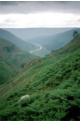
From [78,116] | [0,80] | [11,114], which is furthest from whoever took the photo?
[0,80]

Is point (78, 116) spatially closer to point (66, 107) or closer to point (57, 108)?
point (66, 107)

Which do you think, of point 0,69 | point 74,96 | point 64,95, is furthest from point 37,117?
point 0,69

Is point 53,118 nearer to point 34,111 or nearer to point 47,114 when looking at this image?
point 47,114

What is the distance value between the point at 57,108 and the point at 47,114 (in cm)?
74

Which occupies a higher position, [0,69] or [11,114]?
[11,114]

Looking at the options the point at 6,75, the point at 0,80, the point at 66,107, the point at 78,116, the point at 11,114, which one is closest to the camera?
the point at 78,116

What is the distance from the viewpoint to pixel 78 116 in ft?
18.5

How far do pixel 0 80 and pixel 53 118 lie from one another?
67420 mm

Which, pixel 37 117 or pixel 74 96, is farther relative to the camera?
pixel 74 96

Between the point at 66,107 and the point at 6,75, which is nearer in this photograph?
the point at 66,107

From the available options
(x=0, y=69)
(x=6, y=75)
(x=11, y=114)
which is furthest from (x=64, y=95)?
(x=0, y=69)

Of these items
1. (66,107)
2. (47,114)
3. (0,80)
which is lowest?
(0,80)

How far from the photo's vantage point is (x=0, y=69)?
78.1 meters

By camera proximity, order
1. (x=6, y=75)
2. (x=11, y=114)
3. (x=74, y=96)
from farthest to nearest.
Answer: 1. (x=6, y=75)
2. (x=11, y=114)
3. (x=74, y=96)
